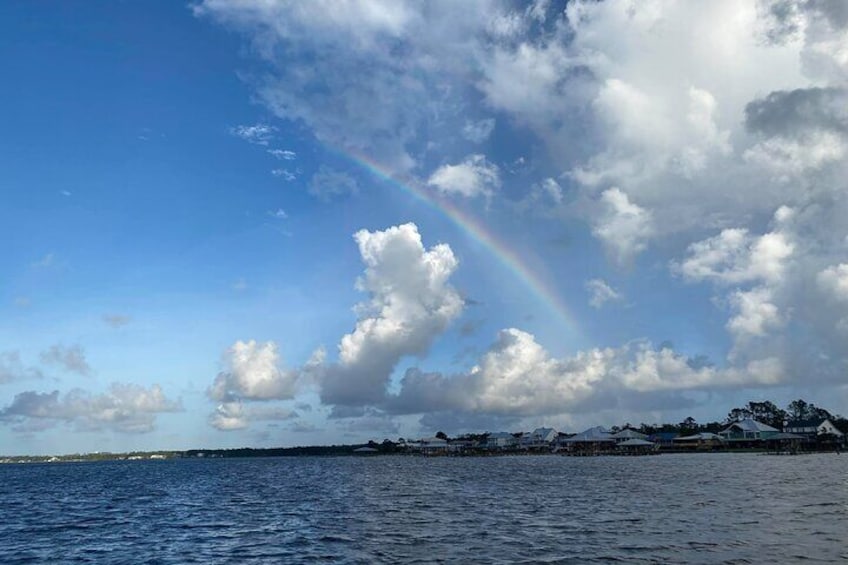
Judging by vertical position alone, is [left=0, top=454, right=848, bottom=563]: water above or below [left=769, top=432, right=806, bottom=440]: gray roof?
below

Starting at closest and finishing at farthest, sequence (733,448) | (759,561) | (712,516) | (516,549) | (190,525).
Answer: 1. (759,561)
2. (516,549)
3. (712,516)
4. (190,525)
5. (733,448)

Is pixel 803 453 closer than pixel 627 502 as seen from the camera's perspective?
No

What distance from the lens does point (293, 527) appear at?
47.1 meters

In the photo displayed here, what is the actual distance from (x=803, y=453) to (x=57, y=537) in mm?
171573

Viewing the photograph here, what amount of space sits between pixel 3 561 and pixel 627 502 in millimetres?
46787

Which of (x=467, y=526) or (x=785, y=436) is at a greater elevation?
(x=785, y=436)

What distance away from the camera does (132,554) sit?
38.0 meters

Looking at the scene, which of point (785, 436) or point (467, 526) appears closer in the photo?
point (467, 526)

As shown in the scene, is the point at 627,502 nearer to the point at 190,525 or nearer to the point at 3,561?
the point at 190,525

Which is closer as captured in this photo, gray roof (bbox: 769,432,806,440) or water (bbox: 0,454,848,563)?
water (bbox: 0,454,848,563)

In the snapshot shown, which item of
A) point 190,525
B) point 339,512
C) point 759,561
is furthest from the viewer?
point 339,512

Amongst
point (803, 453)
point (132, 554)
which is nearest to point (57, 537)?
point (132, 554)

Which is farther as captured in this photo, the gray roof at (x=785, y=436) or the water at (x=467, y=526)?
the gray roof at (x=785, y=436)

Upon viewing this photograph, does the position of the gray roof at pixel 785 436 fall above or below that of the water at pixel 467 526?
above
